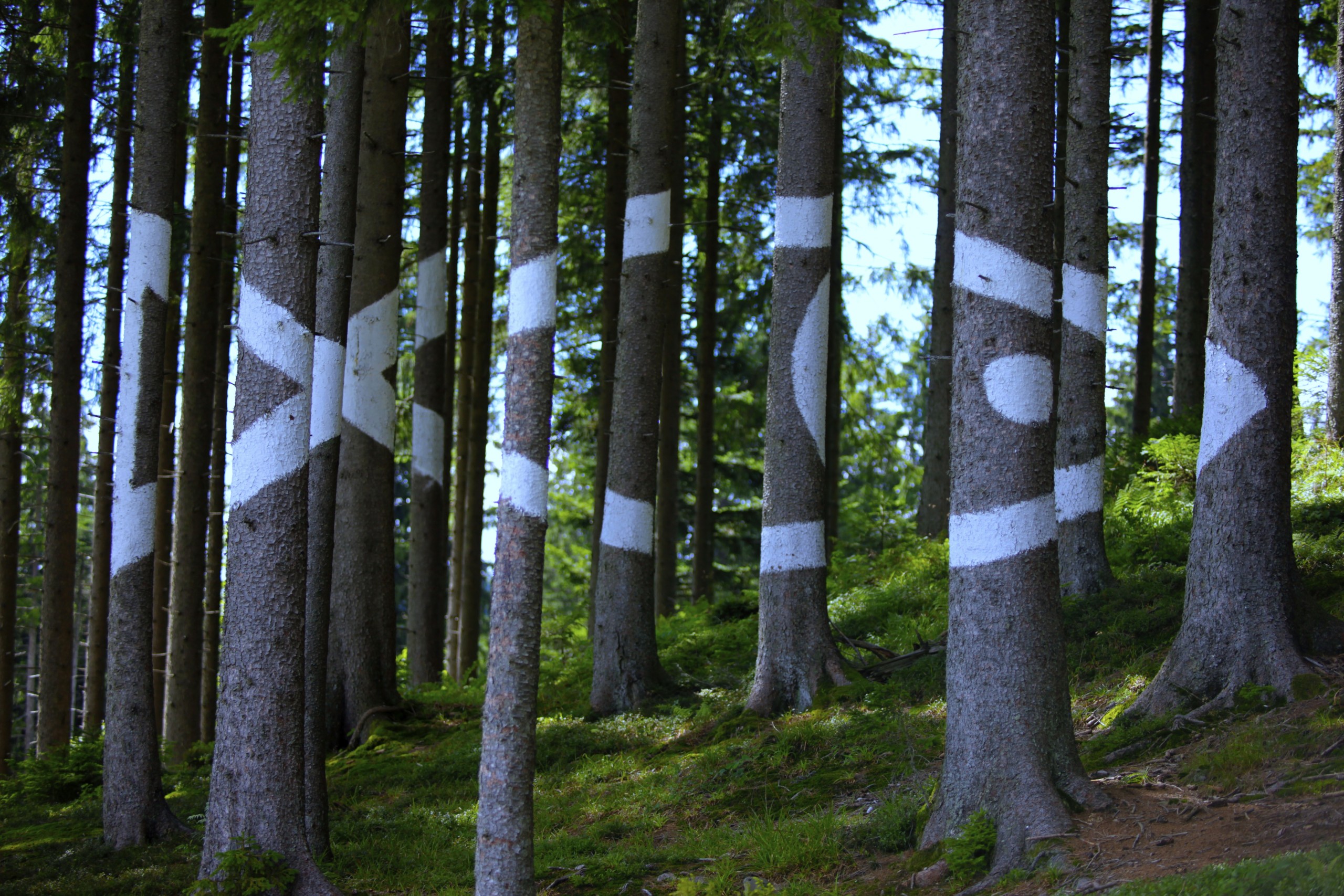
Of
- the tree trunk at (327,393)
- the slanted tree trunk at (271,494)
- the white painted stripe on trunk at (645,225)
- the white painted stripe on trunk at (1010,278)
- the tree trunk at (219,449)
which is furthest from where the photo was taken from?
the tree trunk at (219,449)

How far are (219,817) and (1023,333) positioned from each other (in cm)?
491

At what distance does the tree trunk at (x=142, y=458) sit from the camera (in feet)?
22.2

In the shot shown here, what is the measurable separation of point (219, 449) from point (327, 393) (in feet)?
23.7

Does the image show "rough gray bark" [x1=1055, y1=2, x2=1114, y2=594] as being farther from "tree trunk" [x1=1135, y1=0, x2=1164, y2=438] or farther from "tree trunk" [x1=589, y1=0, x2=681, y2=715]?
"tree trunk" [x1=1135, y1=0, x2=1164, y2=438]

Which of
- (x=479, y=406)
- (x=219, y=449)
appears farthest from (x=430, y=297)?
(x=219, y=449)

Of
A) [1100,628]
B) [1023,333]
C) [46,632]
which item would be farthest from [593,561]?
[1023,333]

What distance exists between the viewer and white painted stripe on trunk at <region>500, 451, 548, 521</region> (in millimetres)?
4793

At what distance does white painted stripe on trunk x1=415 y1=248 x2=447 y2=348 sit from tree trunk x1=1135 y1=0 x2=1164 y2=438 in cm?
938

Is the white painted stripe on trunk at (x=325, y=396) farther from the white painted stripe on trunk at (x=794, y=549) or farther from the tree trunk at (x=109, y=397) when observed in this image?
the tree trunk at (x=109, y=397)

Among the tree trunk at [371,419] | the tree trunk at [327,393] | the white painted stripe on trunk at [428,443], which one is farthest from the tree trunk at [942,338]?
the tree trunk at [327,393]

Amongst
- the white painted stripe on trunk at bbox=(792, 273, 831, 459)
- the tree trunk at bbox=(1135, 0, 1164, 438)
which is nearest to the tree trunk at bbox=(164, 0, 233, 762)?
the white painted stripe on trunk at bbox=(792, 273, 831, 459)

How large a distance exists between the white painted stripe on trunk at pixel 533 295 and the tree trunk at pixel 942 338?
26.8 ft

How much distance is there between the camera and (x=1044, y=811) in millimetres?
4555

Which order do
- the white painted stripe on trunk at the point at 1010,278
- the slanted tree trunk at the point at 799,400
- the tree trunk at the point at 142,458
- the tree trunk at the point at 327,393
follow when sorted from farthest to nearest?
1. the slanted tree trunk at the point at 799,400
2. the tree trunk at the point at 142,458
3. the tree trunk at the point at 327,393
4. the white painted stripe on trunk at the point at 1010,278
